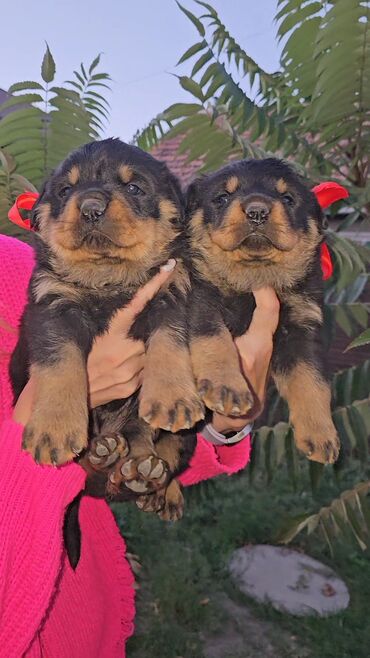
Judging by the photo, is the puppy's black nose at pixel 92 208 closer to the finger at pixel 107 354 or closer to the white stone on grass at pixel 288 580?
the finger at pixel 107 354

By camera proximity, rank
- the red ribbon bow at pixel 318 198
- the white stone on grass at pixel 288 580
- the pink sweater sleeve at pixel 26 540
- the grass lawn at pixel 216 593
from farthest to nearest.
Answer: the white stone on grass at pixel 288 580 < the grass lawn at pixel 216 593 < the red ribbon bow at pixel 318 198 < the pink sweater sleeve at pixel 26 540

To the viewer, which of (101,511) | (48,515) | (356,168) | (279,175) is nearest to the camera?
(48,515)

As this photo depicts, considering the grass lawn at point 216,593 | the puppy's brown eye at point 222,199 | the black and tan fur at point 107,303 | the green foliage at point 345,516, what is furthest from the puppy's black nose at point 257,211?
the grass lawn at point 216,593

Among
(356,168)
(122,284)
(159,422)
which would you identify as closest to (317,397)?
(159,422)

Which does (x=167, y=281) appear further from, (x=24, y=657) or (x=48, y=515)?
(x=24, y=657)

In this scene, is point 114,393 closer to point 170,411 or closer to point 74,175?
point 170,411

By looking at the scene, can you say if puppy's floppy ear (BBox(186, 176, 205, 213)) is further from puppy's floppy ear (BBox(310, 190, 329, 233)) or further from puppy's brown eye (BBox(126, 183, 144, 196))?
puppy's floppy ear (BBox(310, 190, 329, 233))
